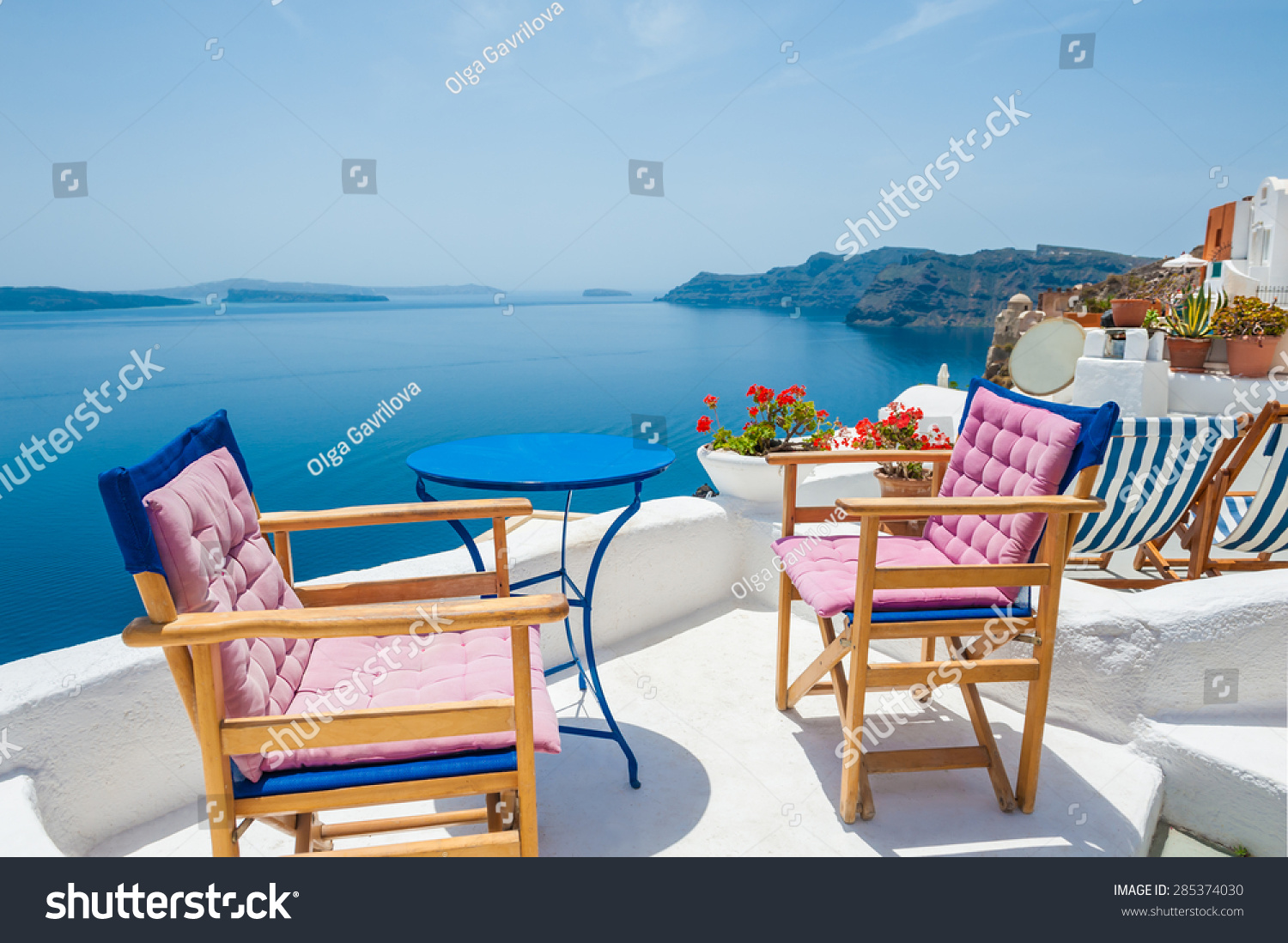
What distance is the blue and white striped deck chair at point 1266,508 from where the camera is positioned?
9.25ft

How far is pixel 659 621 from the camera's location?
10.2ft

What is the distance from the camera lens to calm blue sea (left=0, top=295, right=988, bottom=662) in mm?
12320

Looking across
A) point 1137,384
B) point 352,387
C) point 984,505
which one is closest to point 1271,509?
point 984,505

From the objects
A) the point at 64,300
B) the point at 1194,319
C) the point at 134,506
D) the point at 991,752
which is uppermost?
the point at 64,300

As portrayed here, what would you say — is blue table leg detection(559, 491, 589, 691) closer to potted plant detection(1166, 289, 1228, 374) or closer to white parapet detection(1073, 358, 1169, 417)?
white parapet detection(1073, 358, 1169, 417)

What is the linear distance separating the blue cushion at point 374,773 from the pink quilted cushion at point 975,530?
95 cm

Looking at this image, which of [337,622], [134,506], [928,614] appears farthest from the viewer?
[928,614]

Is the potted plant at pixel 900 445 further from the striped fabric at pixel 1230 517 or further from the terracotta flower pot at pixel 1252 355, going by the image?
the terracotta flower pot at pixel 1252 355


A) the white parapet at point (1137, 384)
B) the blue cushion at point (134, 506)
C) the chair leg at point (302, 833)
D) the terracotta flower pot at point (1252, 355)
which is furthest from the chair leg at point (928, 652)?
the terracotta flower pot at point (1252, 355)

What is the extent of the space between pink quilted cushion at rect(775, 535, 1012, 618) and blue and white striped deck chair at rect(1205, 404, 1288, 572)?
157 cm

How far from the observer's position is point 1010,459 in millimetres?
2068

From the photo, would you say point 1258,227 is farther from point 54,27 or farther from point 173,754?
point 54,27

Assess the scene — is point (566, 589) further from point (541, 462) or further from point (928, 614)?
point (928, 614)

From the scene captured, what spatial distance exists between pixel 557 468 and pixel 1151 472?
99.8 inches
